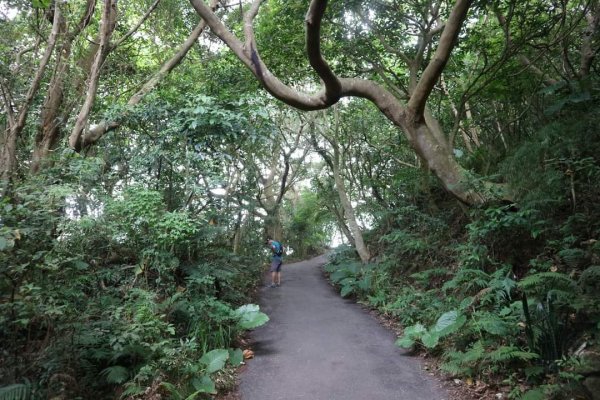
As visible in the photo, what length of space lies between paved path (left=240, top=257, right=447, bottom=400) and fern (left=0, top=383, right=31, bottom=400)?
96.5 inches

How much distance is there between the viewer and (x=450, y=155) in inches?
293

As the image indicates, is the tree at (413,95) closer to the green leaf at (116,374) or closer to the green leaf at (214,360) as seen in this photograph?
the green leaf at (214,360)

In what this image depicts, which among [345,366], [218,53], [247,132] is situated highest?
[218,53]

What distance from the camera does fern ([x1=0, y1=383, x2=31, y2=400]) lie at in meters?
3.70

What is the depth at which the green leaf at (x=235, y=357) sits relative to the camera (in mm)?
5871

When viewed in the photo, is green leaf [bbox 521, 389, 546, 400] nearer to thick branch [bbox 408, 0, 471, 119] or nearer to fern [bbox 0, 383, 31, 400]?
thick branch [bbox 408, 0, 471, 119]

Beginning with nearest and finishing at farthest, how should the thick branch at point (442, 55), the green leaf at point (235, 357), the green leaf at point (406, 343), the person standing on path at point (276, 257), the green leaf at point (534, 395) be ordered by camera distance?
the green leaf at point (534, 395), the green leaf at point (235, 357), the thick branch at point (442, 55), the green leaf at point (406, 343), the person standing on path at point (276, 257)

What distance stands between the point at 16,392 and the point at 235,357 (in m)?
2.87

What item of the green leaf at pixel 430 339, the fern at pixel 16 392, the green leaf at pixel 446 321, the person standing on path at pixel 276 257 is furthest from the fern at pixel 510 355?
the person standing on path at pixel 276 257

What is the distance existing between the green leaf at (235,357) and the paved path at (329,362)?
20 centimetres

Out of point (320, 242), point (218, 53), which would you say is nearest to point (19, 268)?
Answer: point (218, 53)

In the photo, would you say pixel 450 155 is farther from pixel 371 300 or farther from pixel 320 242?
pixel 320 242

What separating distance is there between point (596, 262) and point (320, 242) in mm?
23005

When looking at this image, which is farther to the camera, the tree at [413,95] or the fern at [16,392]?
the tree at [413,95]
